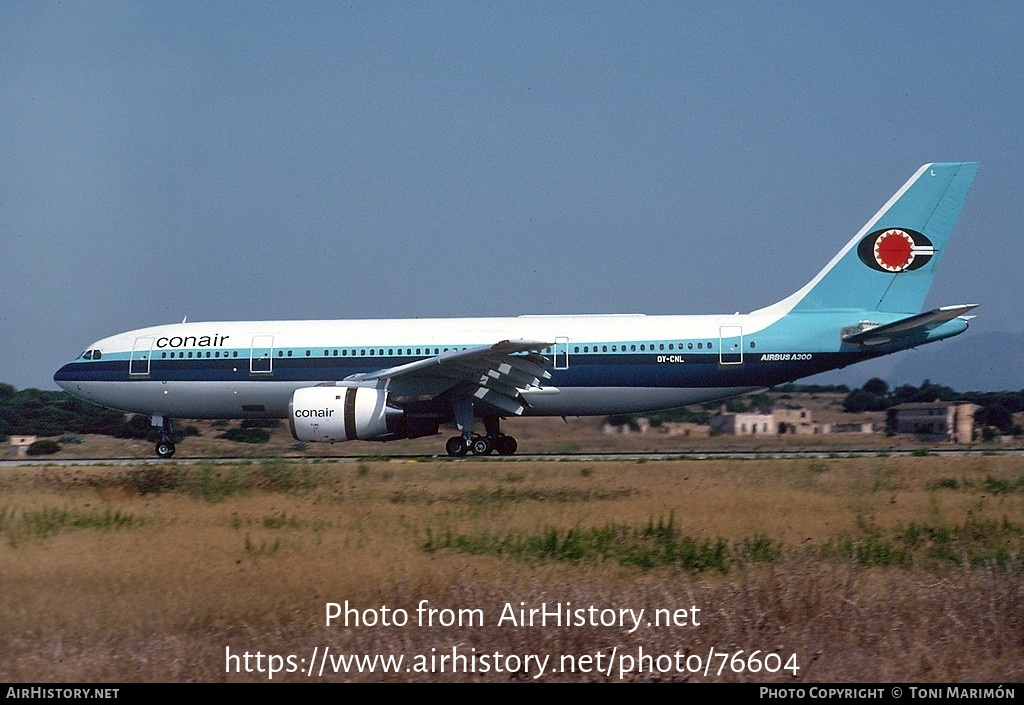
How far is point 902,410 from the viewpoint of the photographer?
123 ft

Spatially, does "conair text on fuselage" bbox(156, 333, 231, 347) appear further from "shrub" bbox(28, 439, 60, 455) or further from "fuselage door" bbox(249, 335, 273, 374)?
"shrub" bbox(28, 439, 60, 455)

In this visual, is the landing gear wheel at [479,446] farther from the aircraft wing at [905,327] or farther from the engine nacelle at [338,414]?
the aircraft wing at [905,327]

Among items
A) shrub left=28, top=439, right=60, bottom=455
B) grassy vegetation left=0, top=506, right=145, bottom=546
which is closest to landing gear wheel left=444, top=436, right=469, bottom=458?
Result: grassy vegetation left=0, top=506, right=145, bottom=546

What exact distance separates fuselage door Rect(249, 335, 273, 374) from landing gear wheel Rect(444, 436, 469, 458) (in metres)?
4.74

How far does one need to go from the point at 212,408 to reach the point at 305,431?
16.5ft

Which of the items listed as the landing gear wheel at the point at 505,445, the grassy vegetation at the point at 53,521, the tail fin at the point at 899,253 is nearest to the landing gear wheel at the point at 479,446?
the landing gear wheel at the point at 505,445

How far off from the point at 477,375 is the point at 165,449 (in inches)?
345

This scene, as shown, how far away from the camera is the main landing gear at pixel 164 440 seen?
29672mm

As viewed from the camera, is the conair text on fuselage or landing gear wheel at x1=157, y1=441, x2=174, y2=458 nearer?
the conair text on fuselage

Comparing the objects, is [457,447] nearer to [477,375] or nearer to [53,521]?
[477,375]

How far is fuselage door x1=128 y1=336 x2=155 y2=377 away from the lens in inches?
1157

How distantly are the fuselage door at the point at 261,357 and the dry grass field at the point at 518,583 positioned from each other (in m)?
10.7

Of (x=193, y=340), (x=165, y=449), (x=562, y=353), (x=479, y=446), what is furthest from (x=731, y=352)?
(x=165, y=449)

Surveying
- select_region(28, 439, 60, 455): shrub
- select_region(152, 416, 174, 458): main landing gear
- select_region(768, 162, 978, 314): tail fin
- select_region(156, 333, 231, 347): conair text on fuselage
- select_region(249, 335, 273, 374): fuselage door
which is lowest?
select_region(28, 439, 60, 455): shrub
